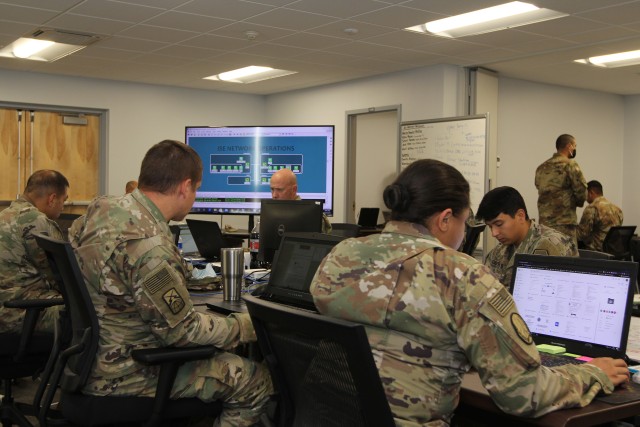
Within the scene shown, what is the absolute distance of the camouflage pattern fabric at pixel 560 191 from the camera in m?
7.00

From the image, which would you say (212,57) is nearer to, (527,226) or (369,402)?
(527,226)

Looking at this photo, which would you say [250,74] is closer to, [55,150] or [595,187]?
[55,150]

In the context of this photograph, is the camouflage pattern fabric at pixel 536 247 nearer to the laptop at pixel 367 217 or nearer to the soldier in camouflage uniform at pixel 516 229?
the soldier in camouflage uniform at pixel 516 229

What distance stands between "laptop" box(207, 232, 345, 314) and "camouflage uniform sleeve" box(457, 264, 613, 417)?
49.0 inches

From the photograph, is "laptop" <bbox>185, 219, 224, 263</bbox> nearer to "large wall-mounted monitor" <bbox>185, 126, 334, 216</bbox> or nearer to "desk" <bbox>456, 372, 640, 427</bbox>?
"large wall-mounted monitor" <bbox>185, 126, 334, 216</bbox>

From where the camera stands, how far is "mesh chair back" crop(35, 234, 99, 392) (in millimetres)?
2311

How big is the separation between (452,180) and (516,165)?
722cm

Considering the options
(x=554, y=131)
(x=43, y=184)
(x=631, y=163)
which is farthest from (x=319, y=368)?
(x=631, y=163)

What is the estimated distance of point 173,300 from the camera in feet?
7.38

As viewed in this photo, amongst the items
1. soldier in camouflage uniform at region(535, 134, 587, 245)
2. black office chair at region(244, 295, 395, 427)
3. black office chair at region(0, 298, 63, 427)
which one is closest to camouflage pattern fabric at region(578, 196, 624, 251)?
soldier in camouflage uniform at region(535, 134, 587, 245)

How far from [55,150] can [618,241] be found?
21.2 ft

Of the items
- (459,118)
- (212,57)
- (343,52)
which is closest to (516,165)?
(459,118)

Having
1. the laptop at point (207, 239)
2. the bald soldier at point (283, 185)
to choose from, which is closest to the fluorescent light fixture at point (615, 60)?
the bald soldier at point (283, 185)

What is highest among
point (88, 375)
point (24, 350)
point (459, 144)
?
point (459, 144)
